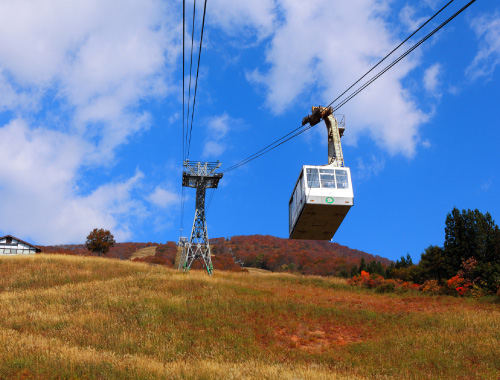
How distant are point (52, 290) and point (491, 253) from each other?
50.4 meters

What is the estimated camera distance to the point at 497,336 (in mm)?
21391

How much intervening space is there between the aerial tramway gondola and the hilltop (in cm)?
7176

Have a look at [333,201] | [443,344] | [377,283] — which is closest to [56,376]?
[333,201]

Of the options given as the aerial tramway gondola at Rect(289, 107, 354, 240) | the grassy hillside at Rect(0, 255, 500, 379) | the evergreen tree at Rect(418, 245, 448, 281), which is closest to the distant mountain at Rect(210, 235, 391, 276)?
the evergreen tree at Rect(418, 245, 448, 281)

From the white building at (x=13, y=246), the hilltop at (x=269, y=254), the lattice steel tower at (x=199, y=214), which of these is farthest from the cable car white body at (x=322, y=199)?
the hilltop at (x=269, y=254)

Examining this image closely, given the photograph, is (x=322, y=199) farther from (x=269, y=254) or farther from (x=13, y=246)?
(x=269, y=254)

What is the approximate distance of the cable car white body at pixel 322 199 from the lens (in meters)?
17.3

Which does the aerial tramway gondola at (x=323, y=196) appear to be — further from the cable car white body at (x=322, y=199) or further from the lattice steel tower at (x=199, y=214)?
the lattice steel tower at (x=199, y=214)

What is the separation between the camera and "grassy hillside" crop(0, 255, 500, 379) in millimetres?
14141

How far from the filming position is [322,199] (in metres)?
17.2

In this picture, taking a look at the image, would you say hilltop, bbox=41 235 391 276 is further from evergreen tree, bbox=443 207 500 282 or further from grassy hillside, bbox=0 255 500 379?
grassy hillside, bbox=0 255 500 379

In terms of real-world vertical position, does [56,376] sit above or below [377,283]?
below

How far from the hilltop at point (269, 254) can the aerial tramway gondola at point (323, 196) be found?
71764 mm

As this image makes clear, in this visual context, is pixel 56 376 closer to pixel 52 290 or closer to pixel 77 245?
pixel 52 290
